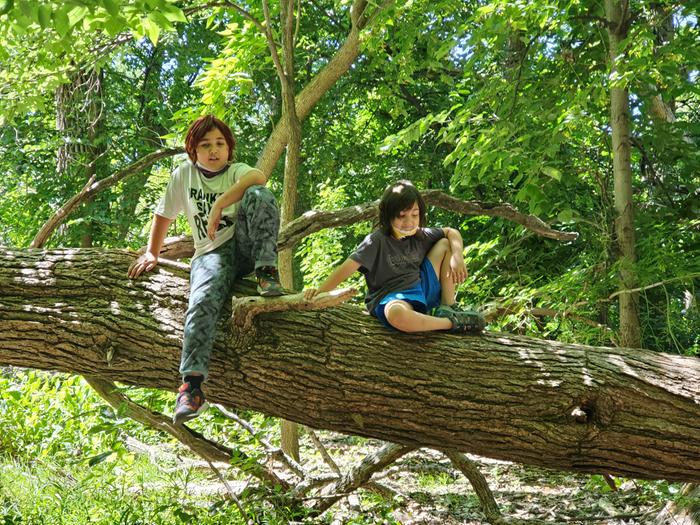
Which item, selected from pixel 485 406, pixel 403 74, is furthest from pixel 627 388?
pixel 403 74

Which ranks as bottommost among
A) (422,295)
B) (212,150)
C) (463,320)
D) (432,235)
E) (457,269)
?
(463,320)

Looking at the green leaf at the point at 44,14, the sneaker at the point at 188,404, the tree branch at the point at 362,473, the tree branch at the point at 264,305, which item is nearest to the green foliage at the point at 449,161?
the green leaf at the point at 44,14

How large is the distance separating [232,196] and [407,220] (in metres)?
0.85

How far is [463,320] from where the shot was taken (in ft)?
10.2

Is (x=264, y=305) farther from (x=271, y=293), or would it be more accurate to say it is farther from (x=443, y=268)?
(x=443, y=268)

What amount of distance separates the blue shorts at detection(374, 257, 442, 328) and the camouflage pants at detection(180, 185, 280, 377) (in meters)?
0.56

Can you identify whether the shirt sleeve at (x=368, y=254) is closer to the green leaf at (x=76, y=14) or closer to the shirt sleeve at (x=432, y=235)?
the shirt sleeve at (x=432, y=235)

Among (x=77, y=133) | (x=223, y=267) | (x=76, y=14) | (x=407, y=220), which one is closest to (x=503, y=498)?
(x=407, y=220)

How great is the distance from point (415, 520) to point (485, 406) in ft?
6.04

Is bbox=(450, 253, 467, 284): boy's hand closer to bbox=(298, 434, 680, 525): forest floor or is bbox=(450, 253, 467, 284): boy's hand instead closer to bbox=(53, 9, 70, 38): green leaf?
bbox=(298, 434, 680, 525): forest floor

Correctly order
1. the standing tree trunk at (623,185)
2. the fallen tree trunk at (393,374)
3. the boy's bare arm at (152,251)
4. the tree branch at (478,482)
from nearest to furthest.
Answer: the fallen tree trunk at (393,374) < the boy's bare arm at (152,251) < the tree branch at (478,482) < the standing tree trunk at (623,185)

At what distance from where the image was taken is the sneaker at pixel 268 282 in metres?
2.90

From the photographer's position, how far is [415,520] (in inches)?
169

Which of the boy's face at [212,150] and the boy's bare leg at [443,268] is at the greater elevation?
the boy's face at [212,150]
